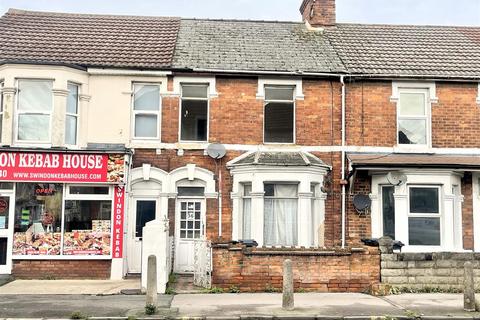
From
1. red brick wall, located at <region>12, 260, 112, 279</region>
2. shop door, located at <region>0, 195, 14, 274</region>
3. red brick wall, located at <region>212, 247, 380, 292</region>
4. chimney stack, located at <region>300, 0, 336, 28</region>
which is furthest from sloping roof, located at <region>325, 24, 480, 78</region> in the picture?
shop door, located at <region>0, 195, 14, 274</region>

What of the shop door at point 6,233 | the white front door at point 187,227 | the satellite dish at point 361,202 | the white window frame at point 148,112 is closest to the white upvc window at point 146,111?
the white window frame at point 148,112

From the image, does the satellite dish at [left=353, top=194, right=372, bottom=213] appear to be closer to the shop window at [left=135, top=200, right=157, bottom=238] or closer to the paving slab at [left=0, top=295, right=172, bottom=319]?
the shop window at [left=135, top=200, right=157, bottom=238]

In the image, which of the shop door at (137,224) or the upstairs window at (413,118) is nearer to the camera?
the shop door at (137,224)

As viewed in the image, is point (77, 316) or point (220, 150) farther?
point (220, 150)

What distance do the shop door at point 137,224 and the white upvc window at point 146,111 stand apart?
1.92 meters

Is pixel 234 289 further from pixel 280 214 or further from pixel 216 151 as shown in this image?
pixel 216 151

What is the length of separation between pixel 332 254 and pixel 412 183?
14.5 feet

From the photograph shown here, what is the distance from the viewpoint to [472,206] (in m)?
15.0

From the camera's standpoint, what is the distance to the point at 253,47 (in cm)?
1705

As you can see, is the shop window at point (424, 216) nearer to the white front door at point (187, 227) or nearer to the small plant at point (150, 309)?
the white front door at point (187, 227)

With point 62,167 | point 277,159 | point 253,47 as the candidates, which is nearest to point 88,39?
point 62,167

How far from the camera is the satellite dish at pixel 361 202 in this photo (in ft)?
48.6

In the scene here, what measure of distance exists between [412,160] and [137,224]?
25.8 feet

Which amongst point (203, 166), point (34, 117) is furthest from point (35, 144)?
point (203, 166)
